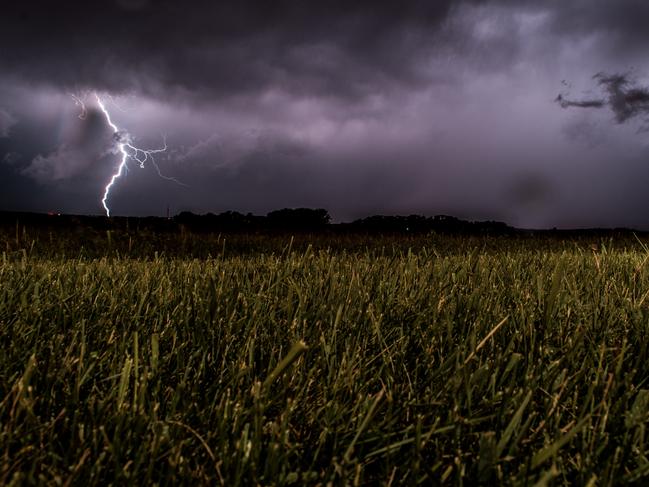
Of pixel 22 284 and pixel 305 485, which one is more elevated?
pixel 22 284

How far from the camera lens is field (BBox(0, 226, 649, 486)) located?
2.91 ft

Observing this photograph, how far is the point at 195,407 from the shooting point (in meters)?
1.11

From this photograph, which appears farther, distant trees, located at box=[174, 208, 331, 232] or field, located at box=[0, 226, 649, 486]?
distant trees, located at box=[174, 208, 331, 232]

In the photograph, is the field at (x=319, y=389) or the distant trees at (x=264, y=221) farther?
the distant trees at (x=264, y=221)

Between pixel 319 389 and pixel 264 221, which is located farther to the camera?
pixel 264 221

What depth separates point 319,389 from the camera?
126cm

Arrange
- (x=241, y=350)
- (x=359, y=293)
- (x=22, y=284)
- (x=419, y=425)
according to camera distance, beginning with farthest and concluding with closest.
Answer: (x=22, y=284) → (x=359, y=293) → (x=241, y=350) → (x=419, y=425)

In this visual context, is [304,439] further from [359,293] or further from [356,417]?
[359,293]

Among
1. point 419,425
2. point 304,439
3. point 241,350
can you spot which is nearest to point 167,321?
point 241,350

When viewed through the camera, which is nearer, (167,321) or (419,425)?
(419,425)

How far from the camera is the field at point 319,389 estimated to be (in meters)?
0.89

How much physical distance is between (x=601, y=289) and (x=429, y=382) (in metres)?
1.51

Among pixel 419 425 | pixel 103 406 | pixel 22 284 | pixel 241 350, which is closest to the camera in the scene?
pixel 419 425

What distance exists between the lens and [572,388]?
1.28 m
